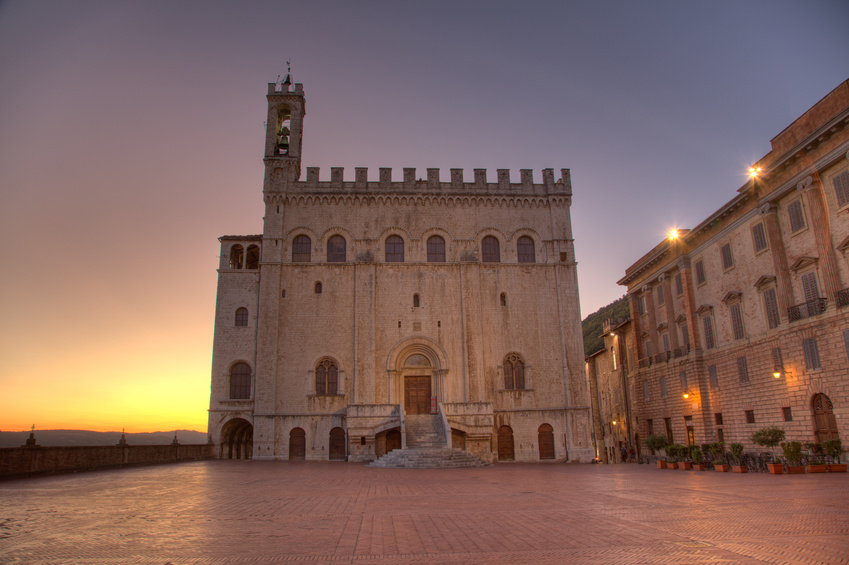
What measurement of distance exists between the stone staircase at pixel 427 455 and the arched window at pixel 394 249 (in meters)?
10.3

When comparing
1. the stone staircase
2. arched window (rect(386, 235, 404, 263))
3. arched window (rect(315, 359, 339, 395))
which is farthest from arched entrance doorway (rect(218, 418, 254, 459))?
arched window (rect(386, 235, 404, 263))

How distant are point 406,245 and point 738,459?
20197mm

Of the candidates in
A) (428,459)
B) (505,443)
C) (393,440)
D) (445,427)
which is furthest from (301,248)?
(505,443)

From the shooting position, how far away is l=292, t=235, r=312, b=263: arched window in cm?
3334

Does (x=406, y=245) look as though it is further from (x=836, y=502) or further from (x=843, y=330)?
(x=836, y=502)

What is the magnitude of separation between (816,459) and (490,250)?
63.4 ft

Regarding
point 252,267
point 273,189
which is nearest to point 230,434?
point 252,267

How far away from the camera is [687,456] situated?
76.9 feet

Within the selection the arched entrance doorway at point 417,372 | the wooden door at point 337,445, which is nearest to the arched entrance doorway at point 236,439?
the wooden door at point 337,445

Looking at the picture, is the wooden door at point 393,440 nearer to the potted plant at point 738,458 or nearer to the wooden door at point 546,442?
the wooden door at point 546,442

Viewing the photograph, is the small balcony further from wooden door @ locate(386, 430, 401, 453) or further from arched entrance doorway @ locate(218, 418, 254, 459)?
arched entrance doorway @ locate(218, 418, 254, 459)

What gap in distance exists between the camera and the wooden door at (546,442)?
31.2m

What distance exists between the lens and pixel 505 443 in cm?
3112

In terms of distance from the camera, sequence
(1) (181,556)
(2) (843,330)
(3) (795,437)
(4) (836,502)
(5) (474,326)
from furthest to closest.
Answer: (5) (474,326) < (3) (795,437) < (2) (843,330) < (4) (836,502) < (1) (181,556)
